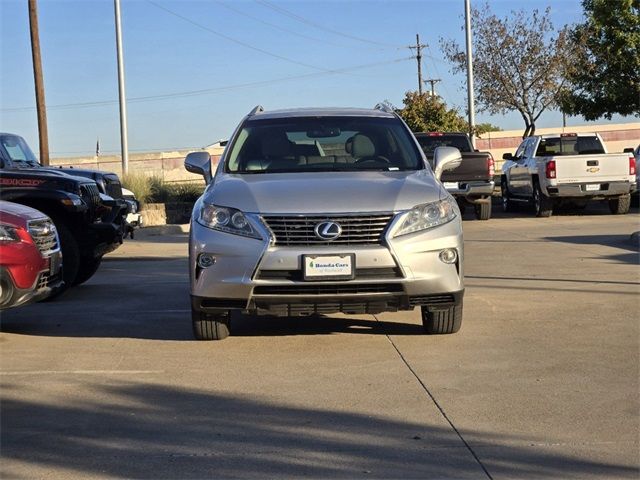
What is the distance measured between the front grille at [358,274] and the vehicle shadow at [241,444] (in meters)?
1.13

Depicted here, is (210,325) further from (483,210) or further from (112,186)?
(483,210)

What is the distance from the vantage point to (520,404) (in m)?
5.73

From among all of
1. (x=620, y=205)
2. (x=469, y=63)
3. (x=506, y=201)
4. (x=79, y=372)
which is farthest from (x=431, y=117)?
(x=79, y=372)

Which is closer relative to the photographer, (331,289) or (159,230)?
(331,289)

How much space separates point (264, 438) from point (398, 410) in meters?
0.90

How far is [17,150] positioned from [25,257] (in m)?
4.44

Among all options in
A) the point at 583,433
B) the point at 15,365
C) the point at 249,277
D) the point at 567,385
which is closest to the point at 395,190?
the point at 249,277

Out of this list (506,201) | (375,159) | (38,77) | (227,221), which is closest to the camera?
(227,221)

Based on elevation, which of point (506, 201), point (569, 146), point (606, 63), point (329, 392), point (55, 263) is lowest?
point (506, 201)

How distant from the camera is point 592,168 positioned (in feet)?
65.4

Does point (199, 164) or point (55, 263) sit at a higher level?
point (199, 164)

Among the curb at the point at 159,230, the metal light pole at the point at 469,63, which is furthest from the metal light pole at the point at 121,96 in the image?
the metal light pole at the point at 469,63

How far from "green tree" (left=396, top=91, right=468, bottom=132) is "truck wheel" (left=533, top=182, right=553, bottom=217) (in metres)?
11.0

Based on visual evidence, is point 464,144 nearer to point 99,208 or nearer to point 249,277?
point 99,208
